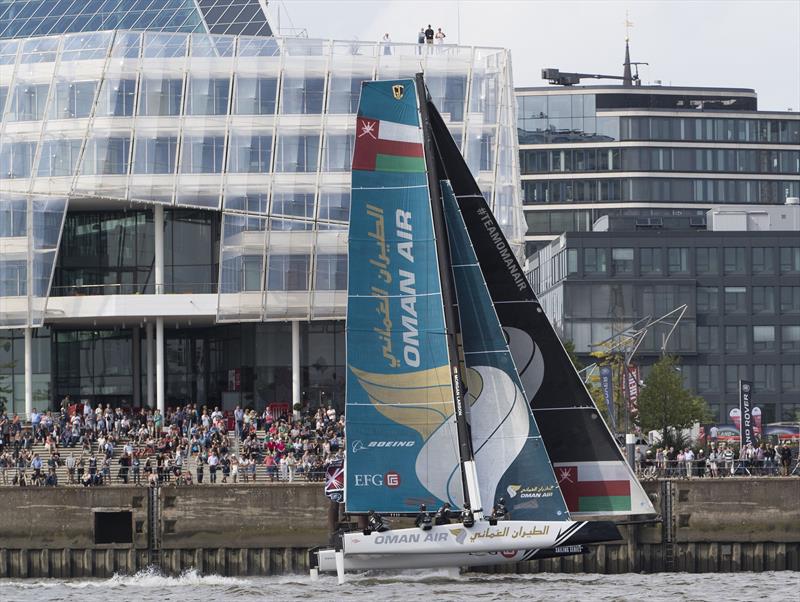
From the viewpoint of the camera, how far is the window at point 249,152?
72.6 m

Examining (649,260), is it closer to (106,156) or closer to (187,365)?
(187,365)

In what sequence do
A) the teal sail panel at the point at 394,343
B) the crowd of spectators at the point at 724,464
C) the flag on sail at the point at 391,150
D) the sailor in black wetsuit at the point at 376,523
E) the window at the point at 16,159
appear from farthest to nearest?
the window at the point at 16,159, the crowd of spectators at the point at 724,464, the flag on sail at the point at 391,150, the teal sail panel at the point at 394,343, the sailor in black wetsuit at the point at 376,523

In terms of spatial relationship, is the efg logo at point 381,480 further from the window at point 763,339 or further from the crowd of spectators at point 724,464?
the window at point 763,339

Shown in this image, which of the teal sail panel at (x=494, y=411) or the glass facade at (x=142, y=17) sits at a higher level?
the glass facade at (x=142, y=17)

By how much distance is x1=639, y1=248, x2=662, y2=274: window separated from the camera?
106 metres

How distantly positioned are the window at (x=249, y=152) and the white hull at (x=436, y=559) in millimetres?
37262

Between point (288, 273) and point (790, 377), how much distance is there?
44147 millimetres

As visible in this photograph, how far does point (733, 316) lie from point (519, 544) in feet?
234

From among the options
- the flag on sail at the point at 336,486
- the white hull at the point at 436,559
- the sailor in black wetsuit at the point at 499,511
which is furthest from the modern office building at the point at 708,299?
the white hull at the point at 436,559

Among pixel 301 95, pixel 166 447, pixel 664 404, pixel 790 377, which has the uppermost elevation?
pixel 301 95

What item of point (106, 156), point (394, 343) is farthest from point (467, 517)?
point (106, 156)

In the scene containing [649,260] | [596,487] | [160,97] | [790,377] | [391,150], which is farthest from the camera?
[790,377]

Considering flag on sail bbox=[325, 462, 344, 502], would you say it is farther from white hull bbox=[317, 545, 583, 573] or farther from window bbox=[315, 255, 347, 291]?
window bbox=[315, 255, 347, 291]

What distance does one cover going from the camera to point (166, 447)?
59344 mm
